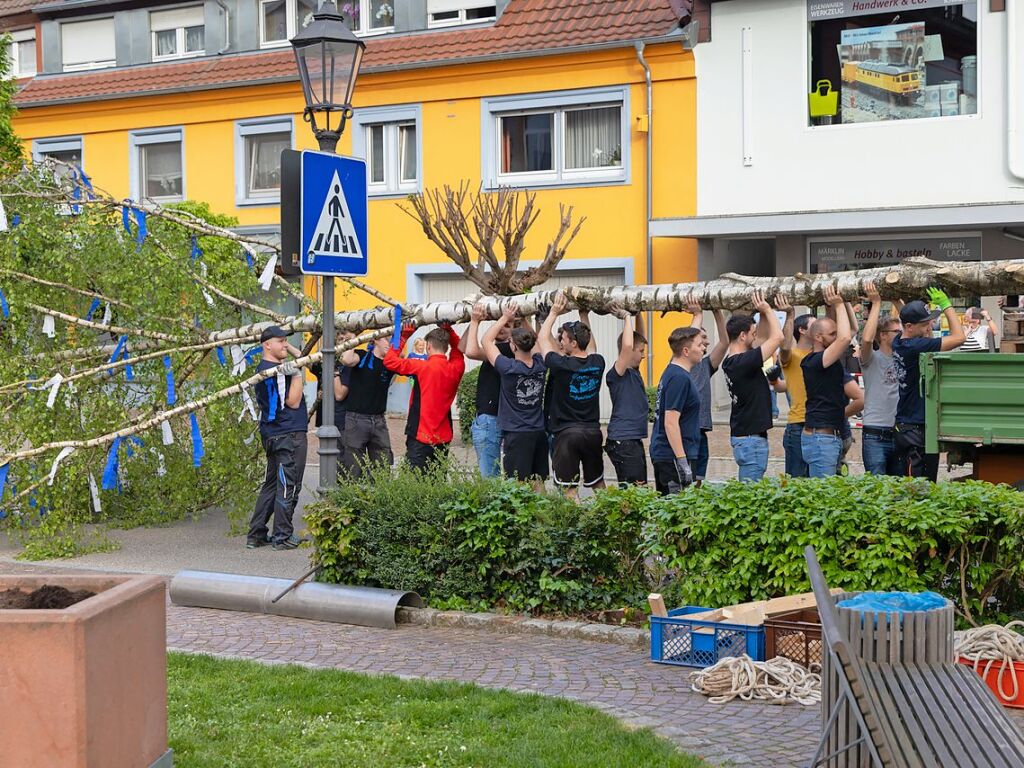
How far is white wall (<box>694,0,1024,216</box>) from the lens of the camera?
20.4m

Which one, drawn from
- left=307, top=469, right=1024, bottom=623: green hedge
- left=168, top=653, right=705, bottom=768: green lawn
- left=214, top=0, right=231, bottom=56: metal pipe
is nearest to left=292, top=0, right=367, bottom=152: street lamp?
left=307, top=469, right=1024, bottom=623: green hedge

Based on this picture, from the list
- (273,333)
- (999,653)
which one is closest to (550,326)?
(273,333)

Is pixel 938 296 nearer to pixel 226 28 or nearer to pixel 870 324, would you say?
pixel 870 324

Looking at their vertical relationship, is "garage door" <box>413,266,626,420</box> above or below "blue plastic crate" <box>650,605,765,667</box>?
above

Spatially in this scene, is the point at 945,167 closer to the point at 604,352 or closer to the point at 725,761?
the point at 604,352

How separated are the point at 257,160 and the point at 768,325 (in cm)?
1893

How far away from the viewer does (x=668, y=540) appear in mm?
7840

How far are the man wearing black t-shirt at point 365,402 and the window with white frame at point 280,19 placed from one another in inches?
632

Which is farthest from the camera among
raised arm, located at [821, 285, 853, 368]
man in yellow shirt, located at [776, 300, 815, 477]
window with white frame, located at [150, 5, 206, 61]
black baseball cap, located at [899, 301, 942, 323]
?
window with white frame, located at [150, 5, 206, 61]

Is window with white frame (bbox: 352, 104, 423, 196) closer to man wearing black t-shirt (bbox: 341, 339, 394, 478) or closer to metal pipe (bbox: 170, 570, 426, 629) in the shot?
man wearing black t-shirt (bbox: 341, 339, 394, 478)

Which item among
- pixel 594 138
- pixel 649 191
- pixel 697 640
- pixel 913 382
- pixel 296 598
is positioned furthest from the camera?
pixel 594 138

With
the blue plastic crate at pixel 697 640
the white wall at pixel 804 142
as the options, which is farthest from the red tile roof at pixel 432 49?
the blue plastic crate at pixel 697 640

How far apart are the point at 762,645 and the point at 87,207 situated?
28.7 feet

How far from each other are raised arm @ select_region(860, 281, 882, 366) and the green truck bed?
0.51 metres
